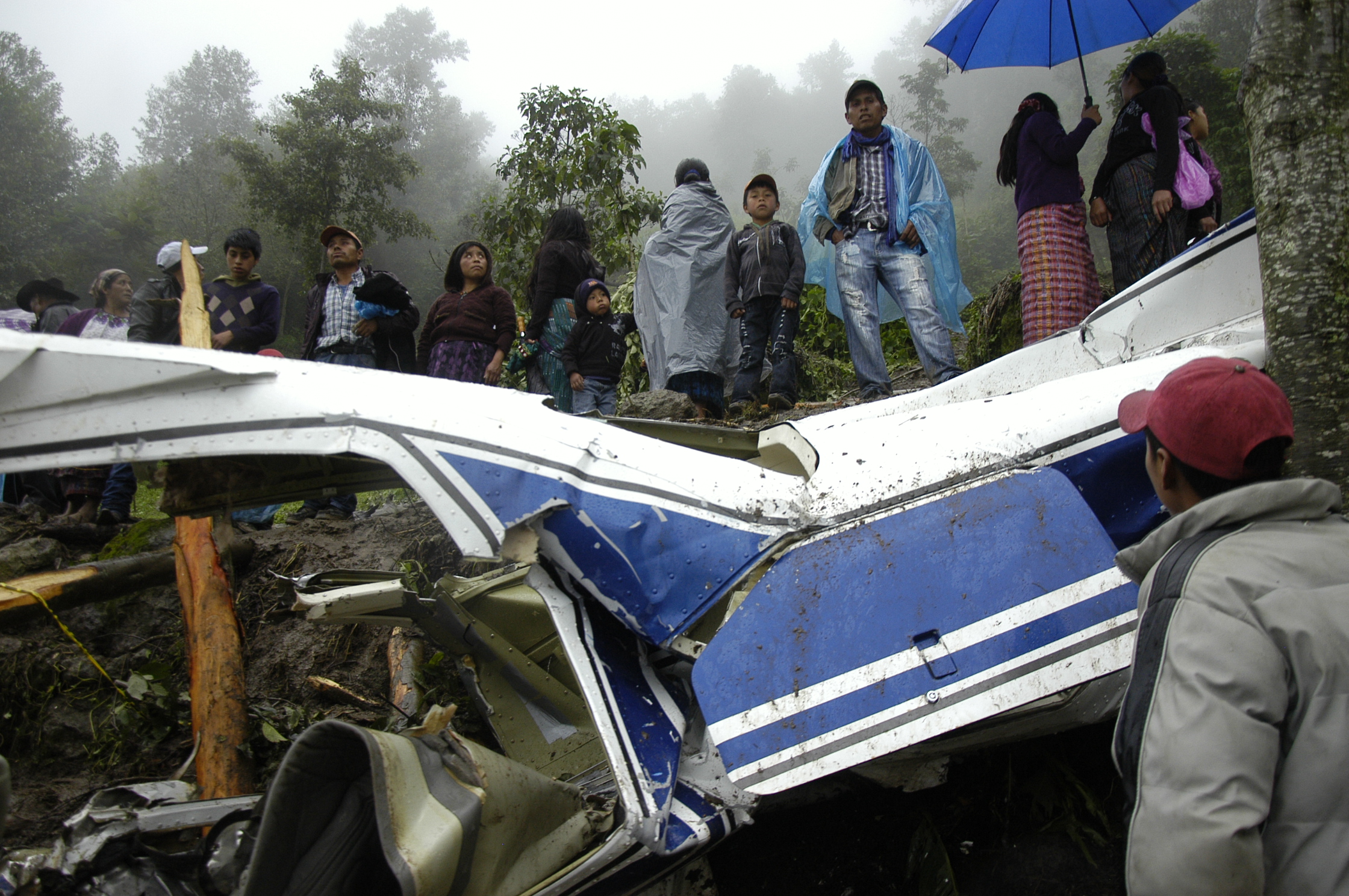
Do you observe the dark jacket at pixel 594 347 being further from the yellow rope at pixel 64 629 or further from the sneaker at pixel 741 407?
the yellow rope at pixel 64 629

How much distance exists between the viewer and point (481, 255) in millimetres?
5051

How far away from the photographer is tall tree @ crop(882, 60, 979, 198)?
37750mm

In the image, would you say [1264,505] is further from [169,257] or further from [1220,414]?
[169,257]

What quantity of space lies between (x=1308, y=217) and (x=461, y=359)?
4.18 m

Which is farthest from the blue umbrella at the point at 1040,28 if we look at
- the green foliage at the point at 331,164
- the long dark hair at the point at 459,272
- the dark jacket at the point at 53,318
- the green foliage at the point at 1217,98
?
the green foliage at the point at 331,164

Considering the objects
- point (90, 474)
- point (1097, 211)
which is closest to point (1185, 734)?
point (1097, 211)

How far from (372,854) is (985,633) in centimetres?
155

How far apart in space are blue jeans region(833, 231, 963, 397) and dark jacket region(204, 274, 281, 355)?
3605mm

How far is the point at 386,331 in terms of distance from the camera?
4.79 meters

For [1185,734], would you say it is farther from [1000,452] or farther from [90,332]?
[90,332]

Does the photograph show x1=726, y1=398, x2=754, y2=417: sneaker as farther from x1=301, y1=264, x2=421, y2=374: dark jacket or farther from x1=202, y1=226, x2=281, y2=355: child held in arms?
x1=202, y1=226, x2=281, y2=355: child held in arms

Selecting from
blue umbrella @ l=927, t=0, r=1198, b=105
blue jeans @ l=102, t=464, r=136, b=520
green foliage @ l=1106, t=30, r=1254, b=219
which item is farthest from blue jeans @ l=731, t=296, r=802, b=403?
green foliage @ l=1106, t=30, r=1254, b=219

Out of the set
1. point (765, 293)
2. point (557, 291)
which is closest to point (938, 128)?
point (557, 291)

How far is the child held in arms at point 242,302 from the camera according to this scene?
4.71 metres
